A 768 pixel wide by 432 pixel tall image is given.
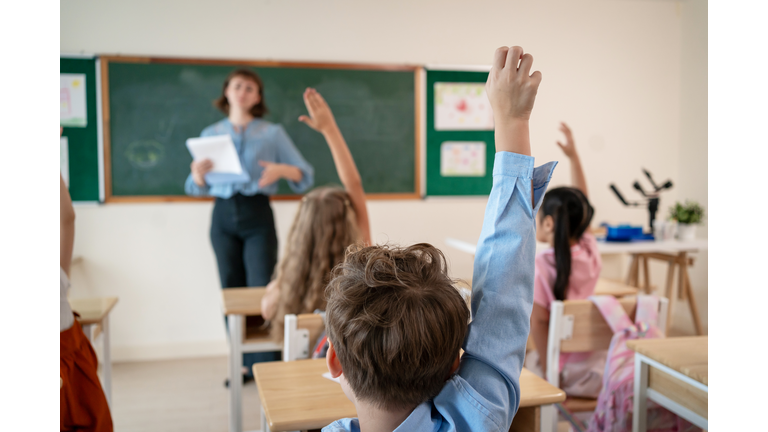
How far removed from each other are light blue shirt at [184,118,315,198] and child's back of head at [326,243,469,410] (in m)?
2.34

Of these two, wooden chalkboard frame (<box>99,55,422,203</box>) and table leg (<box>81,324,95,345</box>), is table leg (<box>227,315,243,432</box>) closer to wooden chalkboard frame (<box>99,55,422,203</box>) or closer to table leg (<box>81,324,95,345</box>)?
table leg (<box>81,324,95,345</box>)

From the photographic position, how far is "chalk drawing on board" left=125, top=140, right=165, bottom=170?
10.8 ft

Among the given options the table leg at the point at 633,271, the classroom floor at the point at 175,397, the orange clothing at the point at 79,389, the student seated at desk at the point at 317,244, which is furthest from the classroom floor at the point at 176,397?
the table leg at the point at 633,271

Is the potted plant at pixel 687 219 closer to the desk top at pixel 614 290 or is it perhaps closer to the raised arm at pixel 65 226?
the desk top at pixel 614 290

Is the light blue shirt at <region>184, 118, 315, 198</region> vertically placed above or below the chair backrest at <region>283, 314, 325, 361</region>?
above

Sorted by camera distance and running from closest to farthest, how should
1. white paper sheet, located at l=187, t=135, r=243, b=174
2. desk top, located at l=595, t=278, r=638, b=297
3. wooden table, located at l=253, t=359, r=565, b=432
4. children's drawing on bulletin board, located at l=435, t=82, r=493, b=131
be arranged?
wooden table, located at l=253, t=359, r=565, b=432 < desk top, located at l=595, t=278, r=638, b=297 < white paper sheet, located at l=187, t=135, r=243, b=174 < children's drawing on bulletin board, located at l=435, t=82, r=493, b=131

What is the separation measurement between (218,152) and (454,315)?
7.83 ft

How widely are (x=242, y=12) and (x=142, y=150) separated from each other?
1099mm

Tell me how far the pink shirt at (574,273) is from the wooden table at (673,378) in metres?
0.58

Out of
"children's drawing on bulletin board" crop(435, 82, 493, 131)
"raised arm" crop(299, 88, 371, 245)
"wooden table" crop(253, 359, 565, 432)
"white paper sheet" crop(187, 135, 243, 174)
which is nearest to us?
"wooden table" crop(253, 359, 565, 432)

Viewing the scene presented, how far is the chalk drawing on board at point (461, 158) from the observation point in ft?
12.2

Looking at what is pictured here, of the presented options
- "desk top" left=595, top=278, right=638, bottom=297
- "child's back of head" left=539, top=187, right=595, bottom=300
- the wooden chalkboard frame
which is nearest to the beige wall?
the wooden chalkboard frame
